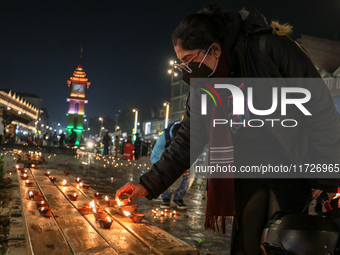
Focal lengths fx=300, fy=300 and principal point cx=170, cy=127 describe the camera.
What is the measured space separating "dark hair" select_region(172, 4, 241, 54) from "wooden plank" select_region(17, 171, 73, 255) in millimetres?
1619

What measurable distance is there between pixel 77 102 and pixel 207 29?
4137 inches

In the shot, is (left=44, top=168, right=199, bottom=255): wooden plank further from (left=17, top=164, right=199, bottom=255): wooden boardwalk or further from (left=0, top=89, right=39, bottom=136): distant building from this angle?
(left=0, top=89, right=39, bottom=136): distant building

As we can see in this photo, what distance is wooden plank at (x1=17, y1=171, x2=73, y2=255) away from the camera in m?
1.81

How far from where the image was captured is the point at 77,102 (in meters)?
102

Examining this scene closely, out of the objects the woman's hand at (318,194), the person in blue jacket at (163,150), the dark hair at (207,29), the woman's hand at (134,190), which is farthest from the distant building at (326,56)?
the woman's hand at (134,190)

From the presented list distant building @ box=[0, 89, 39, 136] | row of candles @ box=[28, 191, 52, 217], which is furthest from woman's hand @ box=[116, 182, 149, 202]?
distant building @ box=[0, 89, 39, 136]

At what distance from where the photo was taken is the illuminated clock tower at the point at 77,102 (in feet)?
329

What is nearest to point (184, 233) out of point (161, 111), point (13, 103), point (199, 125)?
point (199, 125)

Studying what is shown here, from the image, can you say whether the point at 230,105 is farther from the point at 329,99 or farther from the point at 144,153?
the point at 144,153

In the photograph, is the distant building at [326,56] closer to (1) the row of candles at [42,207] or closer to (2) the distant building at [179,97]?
(1) the row of candles at [42,207]

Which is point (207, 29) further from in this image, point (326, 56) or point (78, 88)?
point (78, 88)

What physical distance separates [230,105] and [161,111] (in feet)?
252

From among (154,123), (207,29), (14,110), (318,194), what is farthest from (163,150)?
(154,123)

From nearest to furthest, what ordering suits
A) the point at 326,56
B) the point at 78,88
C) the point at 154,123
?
the point at 326,56, the point at 154,123, the point at 78,88
